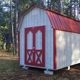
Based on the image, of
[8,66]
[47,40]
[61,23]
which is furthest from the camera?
[8,66]

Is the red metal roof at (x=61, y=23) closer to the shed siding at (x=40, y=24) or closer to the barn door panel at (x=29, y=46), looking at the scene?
the shed siding at (x=40, y=24)

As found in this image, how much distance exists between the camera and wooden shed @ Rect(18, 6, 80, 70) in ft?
24.2

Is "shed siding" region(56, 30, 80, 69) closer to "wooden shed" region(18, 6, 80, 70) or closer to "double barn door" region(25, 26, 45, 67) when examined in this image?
"wooden shed" region(18, 6, 80, 70)

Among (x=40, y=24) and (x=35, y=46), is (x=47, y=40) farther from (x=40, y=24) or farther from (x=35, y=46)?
(x=40, y=24)

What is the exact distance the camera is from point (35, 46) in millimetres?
8023

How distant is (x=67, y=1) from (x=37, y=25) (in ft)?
66.6

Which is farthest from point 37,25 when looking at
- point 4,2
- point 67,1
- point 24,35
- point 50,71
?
point 4,2

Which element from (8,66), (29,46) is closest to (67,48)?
(29,46)

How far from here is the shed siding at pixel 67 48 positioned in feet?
24.6

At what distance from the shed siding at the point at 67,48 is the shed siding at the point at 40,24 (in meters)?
0.38

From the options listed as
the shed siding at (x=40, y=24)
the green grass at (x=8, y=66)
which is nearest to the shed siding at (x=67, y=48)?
the shed siding at (x=40, y=24)

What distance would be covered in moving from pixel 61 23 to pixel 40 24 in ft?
3.59

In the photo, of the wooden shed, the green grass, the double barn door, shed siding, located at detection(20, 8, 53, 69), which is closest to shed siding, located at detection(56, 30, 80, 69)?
the wooden shed

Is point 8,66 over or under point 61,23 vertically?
under
